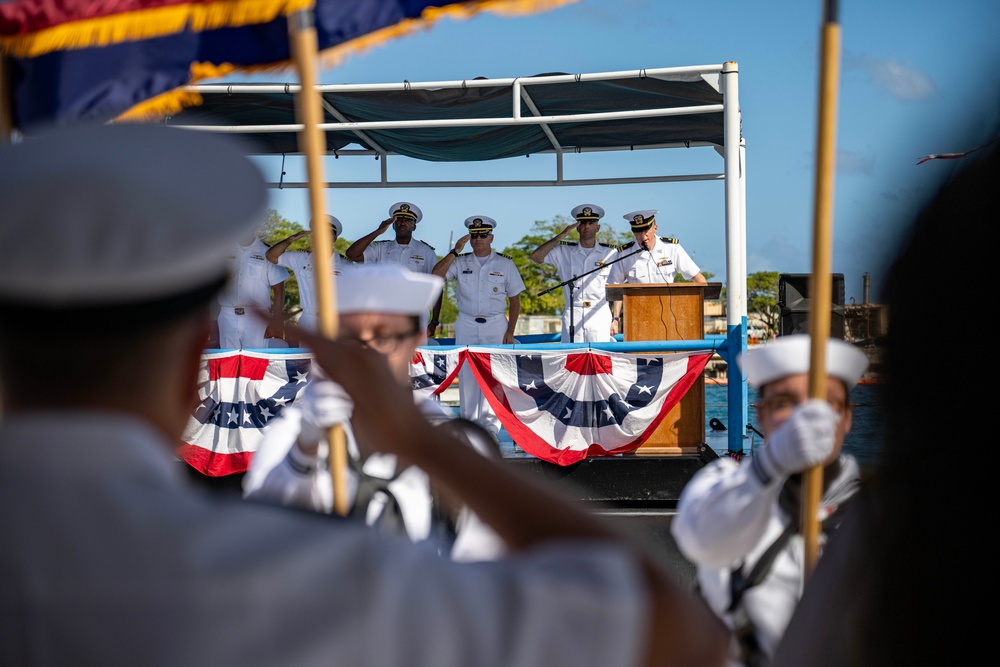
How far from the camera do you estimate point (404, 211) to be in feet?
32.1

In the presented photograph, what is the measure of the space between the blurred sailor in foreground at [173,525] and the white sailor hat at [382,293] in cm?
217

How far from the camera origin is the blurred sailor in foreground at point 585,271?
9258mm

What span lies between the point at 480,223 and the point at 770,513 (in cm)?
764

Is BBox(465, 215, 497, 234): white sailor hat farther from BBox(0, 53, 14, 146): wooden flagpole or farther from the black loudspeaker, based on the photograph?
BBox(0, 53, 14, 146): wooden flagpole

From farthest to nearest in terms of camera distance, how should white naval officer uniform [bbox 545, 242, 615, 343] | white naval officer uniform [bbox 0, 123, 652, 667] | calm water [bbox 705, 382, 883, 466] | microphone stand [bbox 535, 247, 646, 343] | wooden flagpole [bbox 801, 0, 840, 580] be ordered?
white naval officer uniform [bbox 545, 242, 615, 343], microphone stand [bbox 535, 247, 646, 343], wooden flagpole [bbox 801, 0, 840, 580], calm water [bbox 705, 382, 883, 466], white naval officer uniform [bbox 0, 123, 652, 667]

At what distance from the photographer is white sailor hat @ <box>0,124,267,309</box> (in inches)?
32.4

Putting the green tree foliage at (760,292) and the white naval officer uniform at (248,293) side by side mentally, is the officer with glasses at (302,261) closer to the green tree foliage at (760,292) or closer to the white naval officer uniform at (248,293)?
the white naval officer uniform at (248,293)

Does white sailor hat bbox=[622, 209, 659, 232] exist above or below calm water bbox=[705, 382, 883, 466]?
above

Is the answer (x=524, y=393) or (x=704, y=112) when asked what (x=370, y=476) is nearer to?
(x=524, y=393)

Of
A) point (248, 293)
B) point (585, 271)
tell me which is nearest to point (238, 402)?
point (248, 293)

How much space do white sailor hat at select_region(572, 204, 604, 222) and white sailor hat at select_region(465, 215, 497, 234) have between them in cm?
90

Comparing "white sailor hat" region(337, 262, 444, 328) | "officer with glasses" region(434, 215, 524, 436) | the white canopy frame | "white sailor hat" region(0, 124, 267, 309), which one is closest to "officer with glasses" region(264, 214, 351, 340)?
"officer with glasses" region(434, 215, 524, 436)

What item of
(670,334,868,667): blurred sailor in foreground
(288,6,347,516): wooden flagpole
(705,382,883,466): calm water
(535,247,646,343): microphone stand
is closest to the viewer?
(705,382,883,466): calm water

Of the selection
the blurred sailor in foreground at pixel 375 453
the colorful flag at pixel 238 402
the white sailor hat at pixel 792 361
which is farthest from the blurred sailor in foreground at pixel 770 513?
the colorful flag at pixel 238 402
